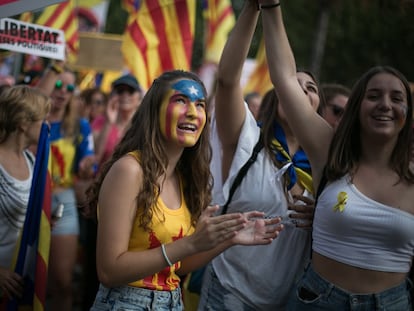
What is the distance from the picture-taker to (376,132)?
Result: 2.96 meters

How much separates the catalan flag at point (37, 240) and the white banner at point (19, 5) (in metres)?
1.18

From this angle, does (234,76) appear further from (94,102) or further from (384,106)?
(94,102)

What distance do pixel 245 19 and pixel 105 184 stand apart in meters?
1.13

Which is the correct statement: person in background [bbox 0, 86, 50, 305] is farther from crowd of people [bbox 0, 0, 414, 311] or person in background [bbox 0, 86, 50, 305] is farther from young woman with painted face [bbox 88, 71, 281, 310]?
young woman with painted face [bbox 88, 71, 281, 310]

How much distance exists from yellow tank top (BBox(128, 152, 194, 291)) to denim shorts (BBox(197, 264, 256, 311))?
408 mm

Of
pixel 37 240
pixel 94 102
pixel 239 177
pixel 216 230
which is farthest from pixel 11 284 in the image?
pixel 94 102

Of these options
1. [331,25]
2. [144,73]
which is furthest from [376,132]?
[331,25]

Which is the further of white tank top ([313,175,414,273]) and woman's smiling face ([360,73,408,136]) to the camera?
woman's smiling face ([360,73,408,136])

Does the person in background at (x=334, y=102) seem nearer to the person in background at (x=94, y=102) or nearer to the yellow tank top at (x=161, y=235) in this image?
the yellow tank top at (x=161, y=235)

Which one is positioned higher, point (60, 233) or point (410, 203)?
point (410, 203)

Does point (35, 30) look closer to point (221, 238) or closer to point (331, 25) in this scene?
point (221, 238)

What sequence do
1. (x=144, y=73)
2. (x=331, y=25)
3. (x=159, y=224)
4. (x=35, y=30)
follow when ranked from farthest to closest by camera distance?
(x=331, y=25), (x=144, y=73), (x=35, y=30), (x=159, y=224)

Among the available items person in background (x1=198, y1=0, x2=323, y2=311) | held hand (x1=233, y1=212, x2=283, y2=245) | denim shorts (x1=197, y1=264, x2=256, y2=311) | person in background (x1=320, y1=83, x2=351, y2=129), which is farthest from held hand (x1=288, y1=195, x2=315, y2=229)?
person in background (x1=320, y1=83, x2=351, y2=129)

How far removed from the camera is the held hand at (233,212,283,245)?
8.75 ft
